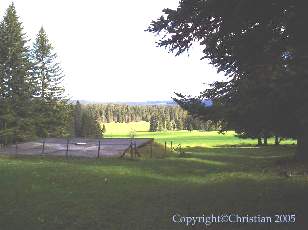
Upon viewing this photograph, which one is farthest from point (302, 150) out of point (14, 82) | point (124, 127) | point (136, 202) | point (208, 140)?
point (124, 127)

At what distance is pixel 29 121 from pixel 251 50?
47874 mm

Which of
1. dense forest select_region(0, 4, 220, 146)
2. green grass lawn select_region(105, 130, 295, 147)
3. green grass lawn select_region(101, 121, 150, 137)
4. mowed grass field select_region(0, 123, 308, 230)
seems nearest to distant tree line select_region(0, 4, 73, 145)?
dense forest select_region(0, 4, 220, 146)

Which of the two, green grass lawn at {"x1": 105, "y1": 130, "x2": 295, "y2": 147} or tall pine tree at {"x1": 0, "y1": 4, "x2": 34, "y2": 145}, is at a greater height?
tall pine tree at {"x1": 0, "y1": 4, "x2": 34, "y2": 145}

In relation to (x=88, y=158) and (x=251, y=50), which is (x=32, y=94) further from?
(x=251, y=50)

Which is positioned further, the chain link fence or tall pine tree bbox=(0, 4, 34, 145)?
tall pine tree bbox=(0, 4, 34, 145)

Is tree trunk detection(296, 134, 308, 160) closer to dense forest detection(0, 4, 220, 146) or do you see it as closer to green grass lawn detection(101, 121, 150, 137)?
dense forest detection(0, 4, 220, 146)

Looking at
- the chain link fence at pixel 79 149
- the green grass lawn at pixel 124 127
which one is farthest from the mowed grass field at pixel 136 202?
the green grass lawn at pixel 124 127

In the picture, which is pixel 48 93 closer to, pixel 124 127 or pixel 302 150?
pixel 302 150

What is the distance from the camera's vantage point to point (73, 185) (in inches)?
660

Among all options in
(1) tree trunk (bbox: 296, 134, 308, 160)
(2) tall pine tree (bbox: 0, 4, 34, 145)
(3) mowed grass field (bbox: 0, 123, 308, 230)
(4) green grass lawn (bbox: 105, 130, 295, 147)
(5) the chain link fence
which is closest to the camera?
(3) mowed grass field (bbox: 0, 123, 308, 230)

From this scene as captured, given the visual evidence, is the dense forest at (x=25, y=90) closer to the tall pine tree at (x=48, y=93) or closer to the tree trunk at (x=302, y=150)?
the tall pine tree at (x=48, y=93)

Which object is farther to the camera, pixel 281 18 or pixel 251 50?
pixel 251 50

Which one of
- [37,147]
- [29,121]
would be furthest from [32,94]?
[37,147]

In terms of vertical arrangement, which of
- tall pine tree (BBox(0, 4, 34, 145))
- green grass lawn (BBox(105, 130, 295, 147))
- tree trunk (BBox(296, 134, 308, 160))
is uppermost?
tall pine tree (BBox(0, 4, 34, 145))
